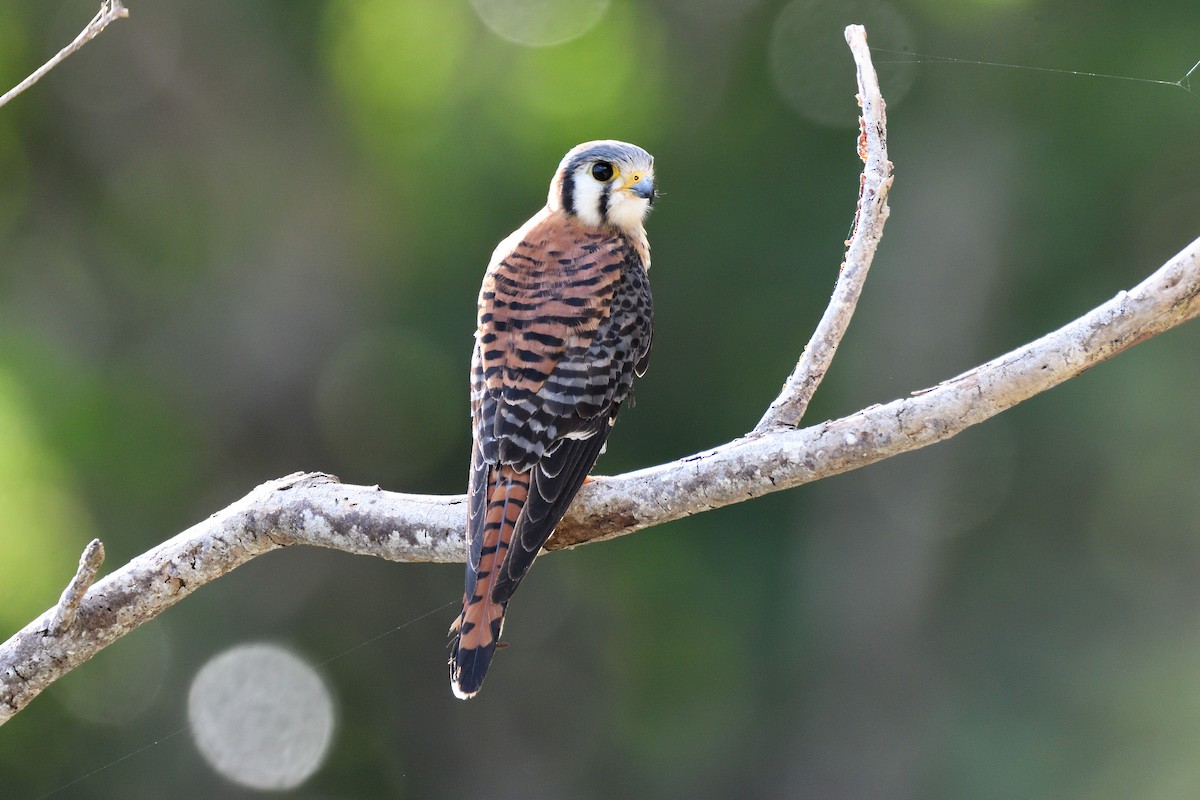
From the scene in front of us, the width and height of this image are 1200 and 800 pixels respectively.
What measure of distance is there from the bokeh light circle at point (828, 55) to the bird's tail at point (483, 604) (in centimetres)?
491

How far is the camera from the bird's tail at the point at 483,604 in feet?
8.73

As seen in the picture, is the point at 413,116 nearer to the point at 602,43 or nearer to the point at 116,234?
the point at 602,43

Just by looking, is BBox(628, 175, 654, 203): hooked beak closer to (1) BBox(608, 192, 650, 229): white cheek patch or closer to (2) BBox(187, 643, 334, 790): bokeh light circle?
(1) BBox(608, 192, 650, 229): white cheek patch

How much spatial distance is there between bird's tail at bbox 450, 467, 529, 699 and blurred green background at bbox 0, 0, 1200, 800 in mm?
4305

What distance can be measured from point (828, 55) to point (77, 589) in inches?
227

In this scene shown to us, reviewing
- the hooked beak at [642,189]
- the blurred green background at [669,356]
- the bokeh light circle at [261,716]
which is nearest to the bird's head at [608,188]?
the hooked beak at [642,189]

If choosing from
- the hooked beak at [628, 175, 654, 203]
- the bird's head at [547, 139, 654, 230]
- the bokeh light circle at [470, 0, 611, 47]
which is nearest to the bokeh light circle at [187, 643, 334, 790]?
the bokeh light circle at [470, 0, 611, 47]

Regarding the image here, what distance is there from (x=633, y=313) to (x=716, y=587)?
15.1 feet

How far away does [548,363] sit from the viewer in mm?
3182

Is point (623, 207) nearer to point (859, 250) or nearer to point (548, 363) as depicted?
point (548, 363)

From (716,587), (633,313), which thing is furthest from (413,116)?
(633,313)

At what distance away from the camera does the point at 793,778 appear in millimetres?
8219

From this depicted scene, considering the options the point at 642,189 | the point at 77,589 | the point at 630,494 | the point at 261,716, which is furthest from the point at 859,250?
the point at 261,716

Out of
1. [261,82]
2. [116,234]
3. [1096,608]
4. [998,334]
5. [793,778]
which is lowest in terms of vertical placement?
[793,778]
